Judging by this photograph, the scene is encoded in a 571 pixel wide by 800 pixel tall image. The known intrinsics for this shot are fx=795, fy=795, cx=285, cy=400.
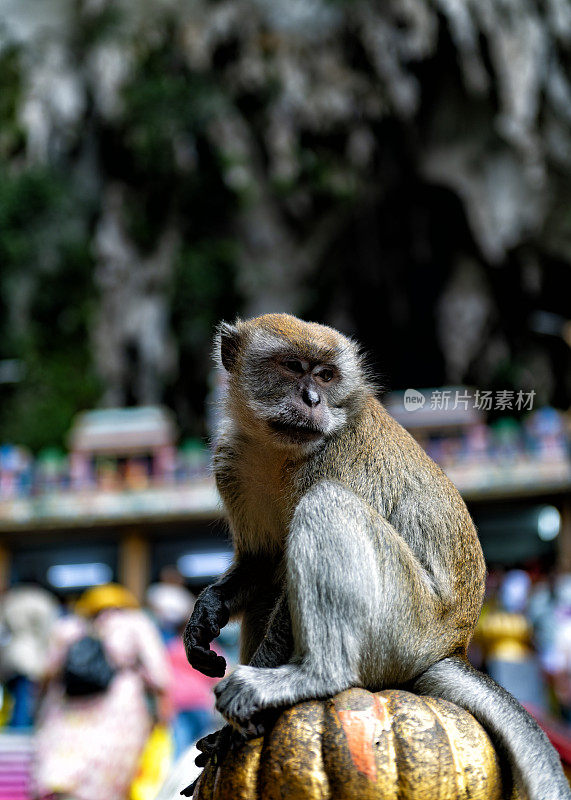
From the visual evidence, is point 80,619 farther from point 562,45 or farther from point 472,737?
point 562,45

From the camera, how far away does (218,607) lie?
88.7 inches

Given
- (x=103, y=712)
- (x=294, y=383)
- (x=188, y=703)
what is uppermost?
(x=294, y=383)

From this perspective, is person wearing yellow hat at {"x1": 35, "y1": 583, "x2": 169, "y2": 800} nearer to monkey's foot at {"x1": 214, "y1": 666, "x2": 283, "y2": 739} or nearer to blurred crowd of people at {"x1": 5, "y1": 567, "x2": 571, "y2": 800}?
blurred crowd of people at {"x1": 5, "y1": 567, "x2": 571, "y2": 800}

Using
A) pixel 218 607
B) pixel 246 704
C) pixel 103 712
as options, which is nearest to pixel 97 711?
pixel 103 712

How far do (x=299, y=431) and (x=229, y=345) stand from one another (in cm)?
47

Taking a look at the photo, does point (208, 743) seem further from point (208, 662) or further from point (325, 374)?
point (325, 374)

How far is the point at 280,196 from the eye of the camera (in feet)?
76.5

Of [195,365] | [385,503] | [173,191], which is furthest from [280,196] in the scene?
[385,503]

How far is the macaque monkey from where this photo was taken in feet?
6.22

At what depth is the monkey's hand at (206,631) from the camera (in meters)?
2.11

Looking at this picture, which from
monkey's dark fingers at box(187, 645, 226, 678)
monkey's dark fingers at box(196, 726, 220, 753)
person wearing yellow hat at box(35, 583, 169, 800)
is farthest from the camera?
person wearing yellow hat at box(35, 583, 169, 800)

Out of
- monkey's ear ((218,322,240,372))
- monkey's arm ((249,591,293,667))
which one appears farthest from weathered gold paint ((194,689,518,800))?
monkey's ear ((218,322,240,372))

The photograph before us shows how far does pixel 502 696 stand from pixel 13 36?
27699mm

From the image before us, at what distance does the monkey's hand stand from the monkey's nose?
610 millimetres
